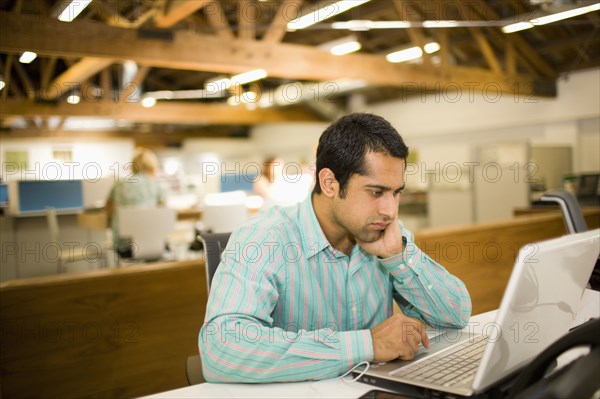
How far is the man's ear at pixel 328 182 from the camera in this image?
54.2 inches

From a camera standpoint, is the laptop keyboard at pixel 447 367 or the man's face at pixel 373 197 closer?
the laptop keyboard at pixel 447 367

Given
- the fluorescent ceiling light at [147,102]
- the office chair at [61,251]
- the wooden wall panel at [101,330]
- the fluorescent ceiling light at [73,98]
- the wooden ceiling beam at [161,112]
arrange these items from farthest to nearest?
the fluorescent ceiling light at [147,102] → the fluorescent ceiling light at [73,98] → the wooden ceiling beam at [161,112] → the office chair at [61,251] → the wooden wall panel at [101,330]

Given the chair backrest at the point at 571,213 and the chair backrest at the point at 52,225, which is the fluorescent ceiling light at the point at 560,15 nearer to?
the chair backrest at the point at 571,213

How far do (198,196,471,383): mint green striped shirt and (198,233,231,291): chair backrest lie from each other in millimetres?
166

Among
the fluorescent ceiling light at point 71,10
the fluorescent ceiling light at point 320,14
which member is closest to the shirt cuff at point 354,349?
the fluorescent ceiling light at point 71,10

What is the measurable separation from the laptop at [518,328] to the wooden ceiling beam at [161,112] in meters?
8.20

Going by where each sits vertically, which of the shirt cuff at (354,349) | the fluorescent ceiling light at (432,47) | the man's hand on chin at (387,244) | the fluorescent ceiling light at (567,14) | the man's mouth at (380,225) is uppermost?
the fluorescent ceiling light at (432,47)

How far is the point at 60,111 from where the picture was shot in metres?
8.96

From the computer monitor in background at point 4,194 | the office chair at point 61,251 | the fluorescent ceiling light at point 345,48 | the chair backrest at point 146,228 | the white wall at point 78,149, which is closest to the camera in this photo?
the chair backrest at point 146,228

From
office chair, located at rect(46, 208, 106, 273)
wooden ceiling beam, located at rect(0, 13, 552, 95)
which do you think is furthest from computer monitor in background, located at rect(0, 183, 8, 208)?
wooden ceiling beam, located at rect(0, 13, 552, 95)

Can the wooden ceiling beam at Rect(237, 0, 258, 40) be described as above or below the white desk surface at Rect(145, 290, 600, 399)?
above

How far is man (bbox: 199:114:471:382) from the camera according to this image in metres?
1.10

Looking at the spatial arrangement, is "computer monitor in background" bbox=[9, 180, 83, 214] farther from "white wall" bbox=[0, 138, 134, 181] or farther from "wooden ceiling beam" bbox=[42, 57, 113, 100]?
"white wall" bbox=[0, 138, 134, 181]

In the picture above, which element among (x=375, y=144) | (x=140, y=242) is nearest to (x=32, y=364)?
(x=375, y=144)
